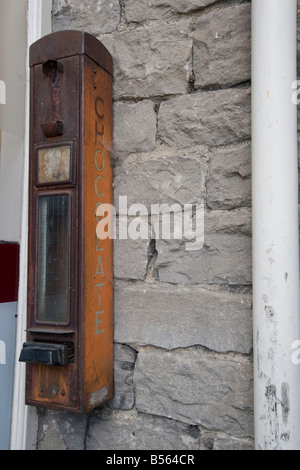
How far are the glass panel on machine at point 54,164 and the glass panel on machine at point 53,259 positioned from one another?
59mm

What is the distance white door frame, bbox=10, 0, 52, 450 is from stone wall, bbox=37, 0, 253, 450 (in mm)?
58

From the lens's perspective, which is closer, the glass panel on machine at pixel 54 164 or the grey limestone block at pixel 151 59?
the glass panel on machine at pixel 54 164

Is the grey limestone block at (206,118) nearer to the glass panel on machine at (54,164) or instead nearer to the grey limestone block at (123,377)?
the glass panel on machine at (54,164)

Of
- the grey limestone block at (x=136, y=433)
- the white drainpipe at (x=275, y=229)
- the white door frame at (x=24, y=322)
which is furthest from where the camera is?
the white door frame at (x=24, y=322)

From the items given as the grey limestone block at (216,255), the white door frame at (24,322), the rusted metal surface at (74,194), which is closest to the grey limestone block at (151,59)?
the rusted metal surface at (74,194)

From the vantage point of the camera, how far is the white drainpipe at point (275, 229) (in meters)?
1.10

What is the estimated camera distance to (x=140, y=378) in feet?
4.53

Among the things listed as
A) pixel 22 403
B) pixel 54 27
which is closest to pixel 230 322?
pixel 22 403

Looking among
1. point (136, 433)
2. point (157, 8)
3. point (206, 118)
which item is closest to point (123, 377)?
point (136, 433)

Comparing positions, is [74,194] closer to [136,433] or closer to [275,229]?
[275,229]

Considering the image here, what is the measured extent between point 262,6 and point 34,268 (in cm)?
104

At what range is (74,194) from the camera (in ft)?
4.05

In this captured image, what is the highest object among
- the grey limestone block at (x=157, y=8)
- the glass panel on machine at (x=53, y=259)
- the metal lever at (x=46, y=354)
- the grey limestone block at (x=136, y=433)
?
the grey limestone block at (x=157, y=8)
